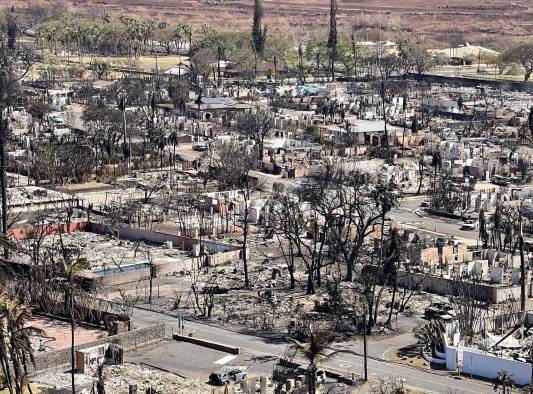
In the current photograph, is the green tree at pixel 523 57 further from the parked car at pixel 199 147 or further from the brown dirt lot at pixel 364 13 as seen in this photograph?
the parked car at pixel 199 147

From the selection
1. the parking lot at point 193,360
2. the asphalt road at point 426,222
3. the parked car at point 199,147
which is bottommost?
the parked car at point 199,147

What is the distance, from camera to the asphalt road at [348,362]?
30.4 meters

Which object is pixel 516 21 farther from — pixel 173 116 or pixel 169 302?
pixel 169 302

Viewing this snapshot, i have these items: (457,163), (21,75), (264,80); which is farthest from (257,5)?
(457,163)

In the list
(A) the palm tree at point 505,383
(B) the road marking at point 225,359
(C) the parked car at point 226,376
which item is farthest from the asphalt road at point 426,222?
(C) the parked car at point 226,376

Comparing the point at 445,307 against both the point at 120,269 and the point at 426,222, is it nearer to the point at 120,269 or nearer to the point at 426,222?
the point at 120,269

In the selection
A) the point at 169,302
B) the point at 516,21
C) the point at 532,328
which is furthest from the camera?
the point at 516,21

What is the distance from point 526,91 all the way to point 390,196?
200 feet

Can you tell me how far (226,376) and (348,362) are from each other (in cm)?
353

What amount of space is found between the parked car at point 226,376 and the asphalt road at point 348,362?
6.37 feet

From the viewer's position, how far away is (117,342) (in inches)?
1293

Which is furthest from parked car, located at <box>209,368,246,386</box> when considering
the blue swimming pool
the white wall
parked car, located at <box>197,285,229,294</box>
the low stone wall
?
the blue swimming pool

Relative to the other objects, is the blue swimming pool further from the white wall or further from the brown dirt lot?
the brown dirt lot

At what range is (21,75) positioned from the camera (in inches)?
3885
